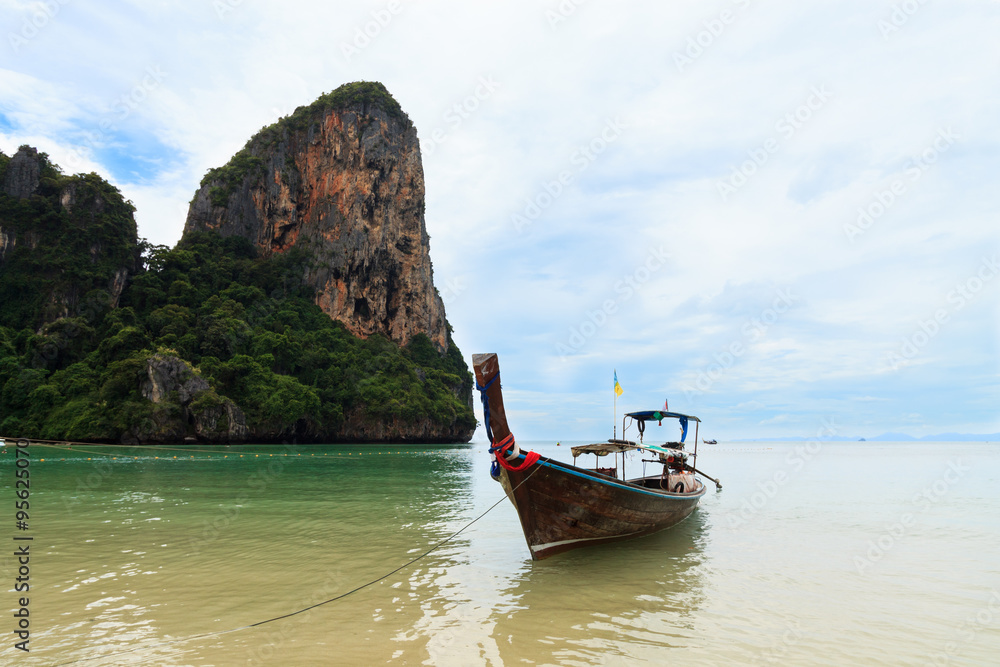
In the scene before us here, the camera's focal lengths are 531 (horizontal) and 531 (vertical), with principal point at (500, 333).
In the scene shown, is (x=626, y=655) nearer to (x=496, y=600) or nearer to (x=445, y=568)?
(x=496, y=600)

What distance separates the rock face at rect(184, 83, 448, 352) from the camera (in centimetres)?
7069

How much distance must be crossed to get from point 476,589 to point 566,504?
2.25 metres

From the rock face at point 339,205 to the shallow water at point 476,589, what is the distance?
5835 centimetres

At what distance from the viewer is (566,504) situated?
876cm

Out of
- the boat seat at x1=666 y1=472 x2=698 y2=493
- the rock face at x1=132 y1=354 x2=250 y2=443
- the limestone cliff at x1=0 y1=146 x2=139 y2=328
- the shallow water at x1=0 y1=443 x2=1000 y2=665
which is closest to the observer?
A: the shallow water at x1=0 y1=443 x2=1000 y2=665

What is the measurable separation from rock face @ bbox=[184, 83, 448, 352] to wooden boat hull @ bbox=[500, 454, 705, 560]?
64259 mm

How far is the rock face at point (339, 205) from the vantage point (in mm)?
70688

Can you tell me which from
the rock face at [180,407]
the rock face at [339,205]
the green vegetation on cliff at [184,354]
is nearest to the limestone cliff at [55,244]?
the green vegetation on cliff at [184,354]

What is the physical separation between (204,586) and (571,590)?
4.78 meters

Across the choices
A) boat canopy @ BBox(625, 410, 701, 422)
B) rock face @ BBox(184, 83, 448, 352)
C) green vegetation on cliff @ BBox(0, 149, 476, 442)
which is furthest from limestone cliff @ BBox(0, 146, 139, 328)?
boat canopy @ BBox(625, 410, 701, 422)

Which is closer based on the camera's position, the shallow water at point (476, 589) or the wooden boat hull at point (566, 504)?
the shallow water at point (476, 589)

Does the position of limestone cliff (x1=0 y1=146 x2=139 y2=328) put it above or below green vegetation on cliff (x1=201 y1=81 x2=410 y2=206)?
below

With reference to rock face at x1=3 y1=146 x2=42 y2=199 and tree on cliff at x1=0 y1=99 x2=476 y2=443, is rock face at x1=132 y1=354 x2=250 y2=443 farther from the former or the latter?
rock face at x1=3 y1=146 x2=42 y2=199

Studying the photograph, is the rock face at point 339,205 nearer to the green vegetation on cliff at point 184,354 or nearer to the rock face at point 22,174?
the green vegetation on cliff at point 184,354
